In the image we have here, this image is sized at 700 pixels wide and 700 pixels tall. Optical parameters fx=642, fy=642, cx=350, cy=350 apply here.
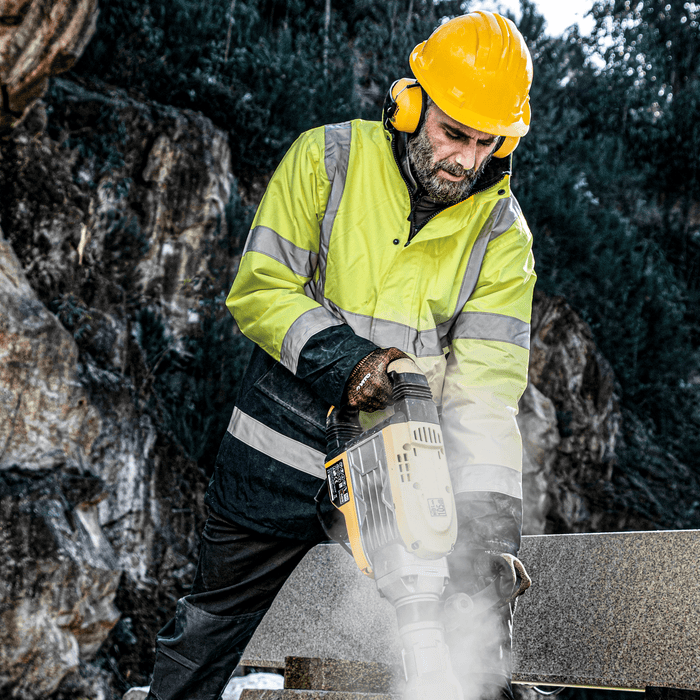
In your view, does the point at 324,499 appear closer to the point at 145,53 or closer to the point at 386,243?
the point at 386,243

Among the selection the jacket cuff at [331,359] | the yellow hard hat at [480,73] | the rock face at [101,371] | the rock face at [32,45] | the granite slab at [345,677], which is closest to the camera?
the jacket cuff at [331,359]

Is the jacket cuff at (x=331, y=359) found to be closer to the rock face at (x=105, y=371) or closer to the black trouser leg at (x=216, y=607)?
the black trouser leg at (x=216, y=607)

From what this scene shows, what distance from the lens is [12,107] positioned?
6.33 metres

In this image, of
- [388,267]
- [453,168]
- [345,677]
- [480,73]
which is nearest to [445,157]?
[453,168]

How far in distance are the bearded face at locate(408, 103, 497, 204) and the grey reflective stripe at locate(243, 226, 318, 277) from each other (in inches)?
18.1

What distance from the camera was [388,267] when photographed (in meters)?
2.06

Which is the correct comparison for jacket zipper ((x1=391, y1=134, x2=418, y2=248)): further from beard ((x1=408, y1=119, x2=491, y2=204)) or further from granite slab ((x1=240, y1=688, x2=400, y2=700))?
granite slab ((x1=240, y1=688, x2=400, y2=700))

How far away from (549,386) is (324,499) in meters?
9.57

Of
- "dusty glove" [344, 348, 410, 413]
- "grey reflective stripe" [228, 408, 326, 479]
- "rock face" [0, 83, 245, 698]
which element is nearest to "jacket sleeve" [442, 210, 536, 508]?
"dusty glove" [344, 348, 410, 413]

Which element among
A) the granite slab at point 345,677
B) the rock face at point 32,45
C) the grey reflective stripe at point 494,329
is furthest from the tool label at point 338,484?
the rock face at point 32,45

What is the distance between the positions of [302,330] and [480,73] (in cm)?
96

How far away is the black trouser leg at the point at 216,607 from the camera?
2.12m

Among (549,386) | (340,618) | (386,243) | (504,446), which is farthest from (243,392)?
(549,386)

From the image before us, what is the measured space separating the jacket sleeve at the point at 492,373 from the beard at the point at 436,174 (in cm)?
22
